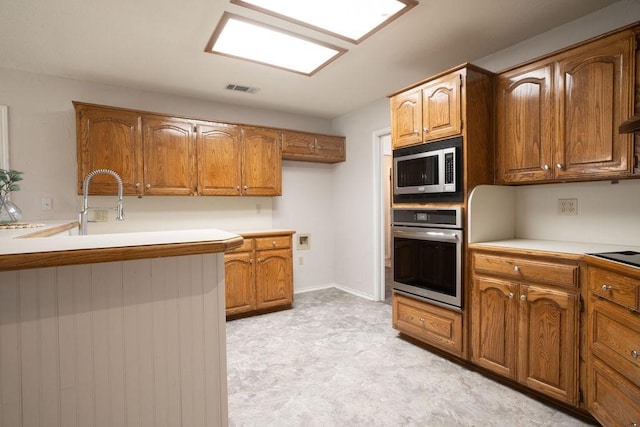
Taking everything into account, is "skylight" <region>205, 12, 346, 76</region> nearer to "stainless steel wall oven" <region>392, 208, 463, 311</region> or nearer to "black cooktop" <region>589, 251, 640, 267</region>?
"stainless steel wall oven" <region>392, 208, 463, 311</region>

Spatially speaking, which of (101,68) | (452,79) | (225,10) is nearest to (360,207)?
(452,79)

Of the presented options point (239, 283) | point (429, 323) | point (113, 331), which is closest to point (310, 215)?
point (239, 283)

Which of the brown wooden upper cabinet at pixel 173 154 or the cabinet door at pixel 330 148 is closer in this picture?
the brown wooden upper cabinet at pixel 173 154

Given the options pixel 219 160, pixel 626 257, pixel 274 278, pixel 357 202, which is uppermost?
pixel 219 160

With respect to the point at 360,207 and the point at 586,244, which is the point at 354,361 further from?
the point at 360,207

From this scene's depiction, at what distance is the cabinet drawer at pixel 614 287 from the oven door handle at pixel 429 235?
2.58 ft

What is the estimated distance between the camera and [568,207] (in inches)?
88.8

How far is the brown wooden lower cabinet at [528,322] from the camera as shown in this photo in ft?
5.84

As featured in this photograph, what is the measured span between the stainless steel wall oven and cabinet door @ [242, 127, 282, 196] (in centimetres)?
165

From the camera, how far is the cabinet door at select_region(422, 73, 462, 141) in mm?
2281

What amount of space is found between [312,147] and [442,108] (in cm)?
205

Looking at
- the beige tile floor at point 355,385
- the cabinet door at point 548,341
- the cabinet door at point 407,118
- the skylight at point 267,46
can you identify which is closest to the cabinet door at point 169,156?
the skylight at point 267,46

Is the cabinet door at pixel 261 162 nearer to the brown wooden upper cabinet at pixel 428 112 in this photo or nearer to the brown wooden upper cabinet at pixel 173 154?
the brown wooden upper cabinet at pixel 173 154

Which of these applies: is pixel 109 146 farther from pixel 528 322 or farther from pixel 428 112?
pixel 528 322
